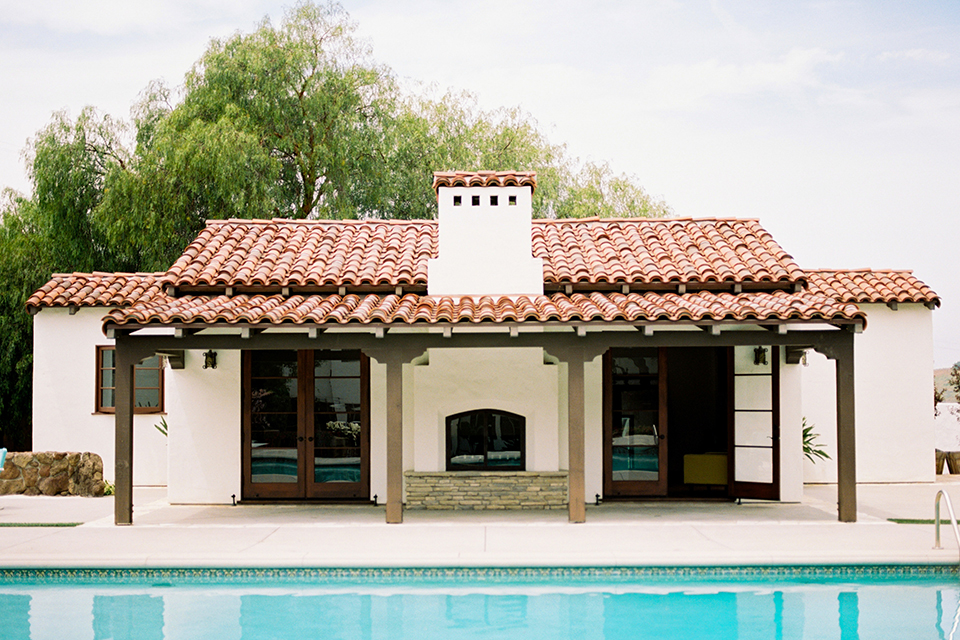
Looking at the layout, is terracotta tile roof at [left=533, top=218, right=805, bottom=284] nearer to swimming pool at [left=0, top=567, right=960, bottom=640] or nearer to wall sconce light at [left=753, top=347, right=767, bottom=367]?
wall sconce light at [left=753, top=347, right=767, bottom=367]

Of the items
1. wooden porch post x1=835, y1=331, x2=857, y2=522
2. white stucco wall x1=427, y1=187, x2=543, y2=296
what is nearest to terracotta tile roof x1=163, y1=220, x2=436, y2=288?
white stucco wall x1=427, y1=187, x2=543, y2=296

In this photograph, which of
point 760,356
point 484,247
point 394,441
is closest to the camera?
point 394,441

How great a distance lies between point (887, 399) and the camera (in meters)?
15.5

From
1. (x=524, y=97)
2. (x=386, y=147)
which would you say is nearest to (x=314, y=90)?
(x=386, y=147)

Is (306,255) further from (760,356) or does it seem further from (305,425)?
(760,356)

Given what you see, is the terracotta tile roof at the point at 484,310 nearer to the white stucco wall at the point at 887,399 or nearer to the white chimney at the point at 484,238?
the white chimney at the point at 484,238

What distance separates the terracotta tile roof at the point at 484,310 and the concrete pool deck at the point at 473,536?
2.58 metres

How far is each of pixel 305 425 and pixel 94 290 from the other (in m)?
5.64

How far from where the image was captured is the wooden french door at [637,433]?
13.0m

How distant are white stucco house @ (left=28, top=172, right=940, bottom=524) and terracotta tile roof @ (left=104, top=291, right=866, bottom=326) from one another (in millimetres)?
84

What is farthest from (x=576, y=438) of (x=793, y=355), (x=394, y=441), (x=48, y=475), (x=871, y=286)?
(x=48, y=475)

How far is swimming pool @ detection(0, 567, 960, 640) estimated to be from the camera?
23.6 feet

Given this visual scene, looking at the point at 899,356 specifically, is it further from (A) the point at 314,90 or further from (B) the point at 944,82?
(A) the point at 314,90

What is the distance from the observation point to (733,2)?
21.6 m
